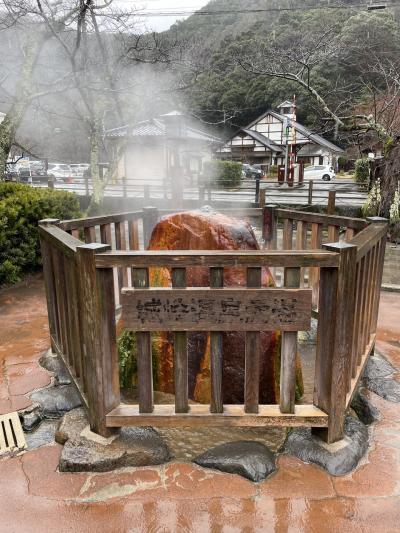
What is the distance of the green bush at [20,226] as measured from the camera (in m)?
4.90

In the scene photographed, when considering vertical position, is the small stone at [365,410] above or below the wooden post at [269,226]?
below

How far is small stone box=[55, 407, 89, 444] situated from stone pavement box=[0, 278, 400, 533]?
0.07m

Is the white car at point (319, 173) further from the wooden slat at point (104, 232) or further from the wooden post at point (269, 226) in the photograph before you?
the wooden slat at point (104, 232)

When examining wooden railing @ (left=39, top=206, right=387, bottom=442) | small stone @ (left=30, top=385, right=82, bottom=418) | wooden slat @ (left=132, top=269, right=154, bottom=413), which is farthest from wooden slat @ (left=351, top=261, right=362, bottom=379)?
small stone @ (left=30, top=385, right=82, bottom=418)

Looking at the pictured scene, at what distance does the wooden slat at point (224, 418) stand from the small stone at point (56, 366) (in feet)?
2.85

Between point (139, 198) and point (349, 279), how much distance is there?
46.8 feet

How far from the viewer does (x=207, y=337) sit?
257cm

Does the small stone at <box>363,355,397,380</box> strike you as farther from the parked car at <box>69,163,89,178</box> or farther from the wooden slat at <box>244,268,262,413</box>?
the parked car at <box>69,163,89,178</box>

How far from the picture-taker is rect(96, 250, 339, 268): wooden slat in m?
1.82

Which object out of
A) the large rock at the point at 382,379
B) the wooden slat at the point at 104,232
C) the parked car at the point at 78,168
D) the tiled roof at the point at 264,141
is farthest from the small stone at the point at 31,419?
the tiled roof at the point at 264,141

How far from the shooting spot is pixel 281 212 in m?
3.94

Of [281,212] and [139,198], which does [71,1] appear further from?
[139,198]

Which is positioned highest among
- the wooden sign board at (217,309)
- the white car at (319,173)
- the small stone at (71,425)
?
the white car at (319,173)

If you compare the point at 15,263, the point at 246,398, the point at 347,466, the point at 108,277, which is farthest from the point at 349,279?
the point at 15,263
